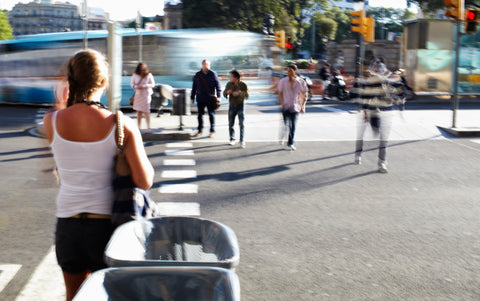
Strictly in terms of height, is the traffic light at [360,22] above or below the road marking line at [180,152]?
above

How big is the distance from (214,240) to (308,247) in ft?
9.43

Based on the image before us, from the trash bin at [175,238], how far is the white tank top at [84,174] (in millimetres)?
254

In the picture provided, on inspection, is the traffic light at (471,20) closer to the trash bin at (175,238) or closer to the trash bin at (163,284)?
the trash bin at (175,238)

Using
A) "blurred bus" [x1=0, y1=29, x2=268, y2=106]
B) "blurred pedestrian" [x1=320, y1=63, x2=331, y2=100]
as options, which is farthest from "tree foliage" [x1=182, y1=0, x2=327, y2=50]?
"blurred bus" [x1=0, y1=29, x2=268, y2=106]

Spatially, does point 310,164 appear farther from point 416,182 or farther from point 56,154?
point 56,154

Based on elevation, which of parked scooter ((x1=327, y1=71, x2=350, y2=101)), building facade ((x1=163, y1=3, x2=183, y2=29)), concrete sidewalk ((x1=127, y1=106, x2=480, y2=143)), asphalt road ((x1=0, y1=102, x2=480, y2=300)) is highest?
building facade ((x1=163, y1=3, x2=183, y2=29))

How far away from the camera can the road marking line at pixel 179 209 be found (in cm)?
659

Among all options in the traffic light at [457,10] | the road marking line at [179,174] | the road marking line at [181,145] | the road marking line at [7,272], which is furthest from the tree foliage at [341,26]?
the road marking line at [7,272]

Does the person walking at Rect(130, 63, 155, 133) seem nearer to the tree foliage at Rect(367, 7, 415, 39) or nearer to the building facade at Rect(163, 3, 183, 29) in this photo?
the building facade at Rect(163, 3, 183, 29)

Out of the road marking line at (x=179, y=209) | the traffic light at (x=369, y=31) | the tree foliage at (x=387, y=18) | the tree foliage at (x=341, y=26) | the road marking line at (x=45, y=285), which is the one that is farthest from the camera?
the tree foliage at (x=387, y=18)

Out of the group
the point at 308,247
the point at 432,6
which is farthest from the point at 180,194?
the point at 432,6

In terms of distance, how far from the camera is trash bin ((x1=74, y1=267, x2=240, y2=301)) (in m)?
2.08

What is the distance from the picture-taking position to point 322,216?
6.48 meters

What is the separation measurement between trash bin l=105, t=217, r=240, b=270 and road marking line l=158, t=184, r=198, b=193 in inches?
202
